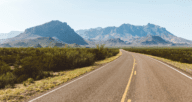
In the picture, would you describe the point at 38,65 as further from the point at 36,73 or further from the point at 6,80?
the point at 6,80

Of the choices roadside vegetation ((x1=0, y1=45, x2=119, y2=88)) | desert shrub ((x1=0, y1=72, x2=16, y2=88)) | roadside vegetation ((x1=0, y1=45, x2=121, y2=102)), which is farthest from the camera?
roadside vegetation ((x1=0, y1=45, x2=119, y2=88))

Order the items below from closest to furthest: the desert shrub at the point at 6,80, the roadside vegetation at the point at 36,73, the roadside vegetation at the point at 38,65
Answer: the roadside vegetation at the point at 36,73, the desert shrub at the point at 6,80, the roadside vegetation at the point at 38,65

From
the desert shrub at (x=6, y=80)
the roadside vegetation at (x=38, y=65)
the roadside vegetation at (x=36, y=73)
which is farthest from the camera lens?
the roadside vegetation at (x=38, y=65)

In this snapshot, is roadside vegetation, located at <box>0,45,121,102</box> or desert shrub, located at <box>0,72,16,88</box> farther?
desert shrub, located at <box>0,72,16,88</box>

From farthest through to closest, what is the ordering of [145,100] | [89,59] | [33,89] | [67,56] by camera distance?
[89,59]
[67,56]
[33,89]
[145,100]

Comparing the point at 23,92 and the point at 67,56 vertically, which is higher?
the point at 67,56

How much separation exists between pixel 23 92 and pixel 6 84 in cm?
233

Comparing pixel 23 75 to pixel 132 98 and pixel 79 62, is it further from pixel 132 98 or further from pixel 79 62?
pixel 132 98

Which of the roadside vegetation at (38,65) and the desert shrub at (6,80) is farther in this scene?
the roadside vegetation at (38,65)

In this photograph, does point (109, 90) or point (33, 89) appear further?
point (33, 89)

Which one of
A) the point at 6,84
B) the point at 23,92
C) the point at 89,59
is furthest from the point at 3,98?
the point at 89,59

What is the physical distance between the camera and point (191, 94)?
5441mm

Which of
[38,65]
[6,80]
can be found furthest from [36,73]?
[6,80]

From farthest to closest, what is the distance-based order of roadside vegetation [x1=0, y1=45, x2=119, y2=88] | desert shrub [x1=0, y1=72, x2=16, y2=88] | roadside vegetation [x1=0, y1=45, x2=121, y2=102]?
roadside vegetation [x1=0, y1=45, x2=119, y2=88] < desert shrub [x1=0, y1=72, x2=16, y2=88] < roadside vegetation [x1=0, y1=45, x2=121, y2=102]
